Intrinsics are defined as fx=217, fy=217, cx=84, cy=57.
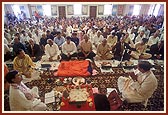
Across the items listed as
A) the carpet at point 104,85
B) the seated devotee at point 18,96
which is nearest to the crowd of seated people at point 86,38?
the carpet at point 104,85

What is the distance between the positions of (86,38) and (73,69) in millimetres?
946

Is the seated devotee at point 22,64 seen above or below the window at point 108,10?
below

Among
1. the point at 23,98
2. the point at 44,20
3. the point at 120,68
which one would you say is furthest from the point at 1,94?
the point at 44,20

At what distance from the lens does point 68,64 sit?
12.0 ft

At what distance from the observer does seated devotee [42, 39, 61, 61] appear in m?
4.10

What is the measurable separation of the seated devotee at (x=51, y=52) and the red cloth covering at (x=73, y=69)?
0.46 metres

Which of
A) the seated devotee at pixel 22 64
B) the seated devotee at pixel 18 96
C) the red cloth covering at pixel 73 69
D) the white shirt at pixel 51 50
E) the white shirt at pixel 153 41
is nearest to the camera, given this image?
the seated devotee at pixel 18 96

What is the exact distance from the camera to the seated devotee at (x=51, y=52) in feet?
13.5

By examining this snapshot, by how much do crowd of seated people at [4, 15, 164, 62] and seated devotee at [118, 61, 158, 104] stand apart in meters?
1.34

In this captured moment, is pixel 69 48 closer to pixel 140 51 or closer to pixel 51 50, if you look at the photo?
pixel 51 50

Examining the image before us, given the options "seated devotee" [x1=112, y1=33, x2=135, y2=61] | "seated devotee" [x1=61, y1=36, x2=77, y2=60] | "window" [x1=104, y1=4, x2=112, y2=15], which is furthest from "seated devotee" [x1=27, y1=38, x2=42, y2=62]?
"window" [x1=104, y1=4, x2=112, y2=15]

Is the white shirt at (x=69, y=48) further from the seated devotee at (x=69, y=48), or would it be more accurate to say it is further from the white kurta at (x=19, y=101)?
the white kurta at (x=19, y=101)

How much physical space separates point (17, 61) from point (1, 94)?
52.4 inches

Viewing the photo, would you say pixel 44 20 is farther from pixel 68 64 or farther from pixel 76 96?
pixel 76 96
